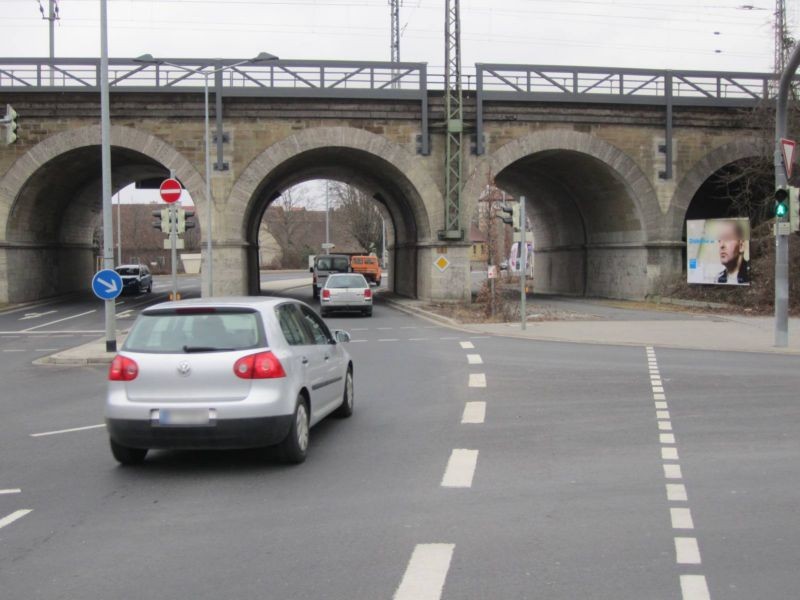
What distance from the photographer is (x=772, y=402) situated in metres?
10.9

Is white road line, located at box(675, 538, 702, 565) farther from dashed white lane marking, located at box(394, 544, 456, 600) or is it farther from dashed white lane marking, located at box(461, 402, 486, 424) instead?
dashed white lane marking, located at box(461, 402, 486, 424)

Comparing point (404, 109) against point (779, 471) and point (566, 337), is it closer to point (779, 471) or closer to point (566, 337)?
point (566, 337)

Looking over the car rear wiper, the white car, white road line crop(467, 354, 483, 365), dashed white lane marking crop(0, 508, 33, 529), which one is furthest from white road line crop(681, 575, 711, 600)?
the white car

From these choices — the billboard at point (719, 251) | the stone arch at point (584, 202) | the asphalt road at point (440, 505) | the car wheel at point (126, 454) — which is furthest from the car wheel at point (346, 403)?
the billboard at point (719, 251)

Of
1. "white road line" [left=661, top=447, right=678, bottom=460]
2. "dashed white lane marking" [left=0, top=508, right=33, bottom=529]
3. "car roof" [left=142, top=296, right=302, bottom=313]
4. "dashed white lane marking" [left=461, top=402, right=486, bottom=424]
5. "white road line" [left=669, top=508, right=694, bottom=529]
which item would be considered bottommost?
"dashed white lane marking" [left=461, top=402, right=486, bottom=424]

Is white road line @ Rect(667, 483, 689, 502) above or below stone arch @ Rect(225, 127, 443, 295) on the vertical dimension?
below

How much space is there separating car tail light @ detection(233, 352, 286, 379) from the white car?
20939 mm

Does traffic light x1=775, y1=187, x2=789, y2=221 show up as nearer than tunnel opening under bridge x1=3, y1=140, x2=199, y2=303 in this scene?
Yes

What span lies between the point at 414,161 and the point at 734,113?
13101 mm

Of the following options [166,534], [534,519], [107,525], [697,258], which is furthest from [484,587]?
[697,258]

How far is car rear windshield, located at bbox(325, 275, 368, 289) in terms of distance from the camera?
28.7 m

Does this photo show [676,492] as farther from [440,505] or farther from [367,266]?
[367,266]

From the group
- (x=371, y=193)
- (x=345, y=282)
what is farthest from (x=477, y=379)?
(x=371, y=193)

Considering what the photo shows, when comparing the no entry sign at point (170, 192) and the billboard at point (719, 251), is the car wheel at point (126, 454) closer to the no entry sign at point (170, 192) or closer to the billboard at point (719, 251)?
the no entry sign at point (170, 192)
